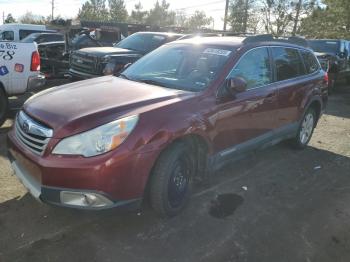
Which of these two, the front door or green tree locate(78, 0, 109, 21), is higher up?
green tree locate(78, 0, 109, 21)

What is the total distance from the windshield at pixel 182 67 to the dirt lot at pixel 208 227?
1.28 metres

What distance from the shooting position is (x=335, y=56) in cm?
1412

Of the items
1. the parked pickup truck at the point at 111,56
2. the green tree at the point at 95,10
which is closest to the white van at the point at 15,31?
the parked pickup truck at the point at 111,56

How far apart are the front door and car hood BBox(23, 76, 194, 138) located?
0.54m

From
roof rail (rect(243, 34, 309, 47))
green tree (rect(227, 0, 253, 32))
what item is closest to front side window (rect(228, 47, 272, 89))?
roof rail (rect(243, 34, 309, 47))

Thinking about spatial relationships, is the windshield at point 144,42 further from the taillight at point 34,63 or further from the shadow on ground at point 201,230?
the shadow on ground at point 201,230

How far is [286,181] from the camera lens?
5223 millimetres

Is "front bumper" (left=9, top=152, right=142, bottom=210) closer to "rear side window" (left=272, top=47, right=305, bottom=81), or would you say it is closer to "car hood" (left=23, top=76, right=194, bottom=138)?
"car hood" (left=23, top=76, right=194, bottom=138)

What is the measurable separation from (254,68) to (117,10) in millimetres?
71430

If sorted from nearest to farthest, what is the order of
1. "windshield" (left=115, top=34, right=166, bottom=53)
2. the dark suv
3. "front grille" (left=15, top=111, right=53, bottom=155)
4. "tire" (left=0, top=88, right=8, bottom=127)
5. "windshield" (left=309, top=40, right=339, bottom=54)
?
"front grille" (left=15, top=111, right=53, bottom=155)
"tire" (left=0, top=88, right=8, bottom=127)
"windshield" (left=115, top=34, right=166, bottom=53)
the dark suv
"windshield" (left=309, top=40, right=339, bottom=54)

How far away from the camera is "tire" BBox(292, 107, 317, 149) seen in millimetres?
6391

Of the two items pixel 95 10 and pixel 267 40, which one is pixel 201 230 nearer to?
pixel 267 40

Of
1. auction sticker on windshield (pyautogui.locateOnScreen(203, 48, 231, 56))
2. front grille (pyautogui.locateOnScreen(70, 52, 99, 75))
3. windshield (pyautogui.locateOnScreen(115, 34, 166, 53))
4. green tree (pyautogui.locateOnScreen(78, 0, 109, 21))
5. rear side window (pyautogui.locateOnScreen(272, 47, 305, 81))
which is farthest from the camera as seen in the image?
green tree (pyautogui.locateOnScreen(78, 0, 109, 21))

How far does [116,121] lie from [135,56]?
23.0 ft
